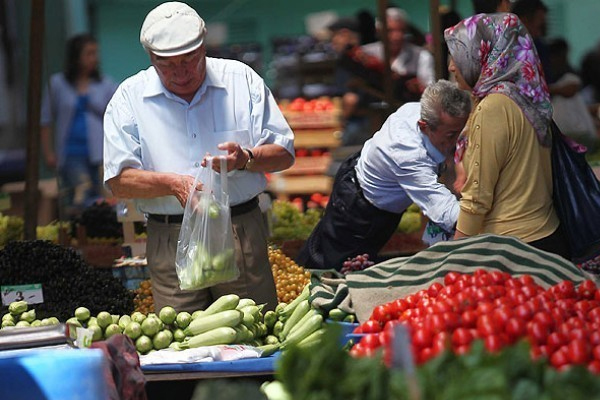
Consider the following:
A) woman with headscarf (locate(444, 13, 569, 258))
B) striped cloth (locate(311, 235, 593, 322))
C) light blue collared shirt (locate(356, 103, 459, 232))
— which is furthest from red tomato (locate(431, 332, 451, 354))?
light blue collared shirt (locate(356, 103, 459, 232))

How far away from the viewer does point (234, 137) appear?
482 cm

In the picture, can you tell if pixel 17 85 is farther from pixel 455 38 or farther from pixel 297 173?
pixel 455 38

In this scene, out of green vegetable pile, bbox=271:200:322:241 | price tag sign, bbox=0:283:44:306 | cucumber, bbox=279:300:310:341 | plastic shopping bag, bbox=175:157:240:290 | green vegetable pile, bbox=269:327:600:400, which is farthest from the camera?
green vegetable pile, bbox=271:200:322:241

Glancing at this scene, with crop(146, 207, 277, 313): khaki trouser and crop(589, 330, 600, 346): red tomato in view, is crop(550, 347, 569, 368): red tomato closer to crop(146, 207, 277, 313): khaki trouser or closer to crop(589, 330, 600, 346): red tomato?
crop(589, 330, 600, 346): red tomato

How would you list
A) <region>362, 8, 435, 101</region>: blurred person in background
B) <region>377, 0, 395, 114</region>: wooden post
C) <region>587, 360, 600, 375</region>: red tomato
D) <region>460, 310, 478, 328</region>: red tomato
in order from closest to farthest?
<region>587, 360, 600, 375</region>: red tomato → <region>460, 310, 478, 328</region>: red tomato → <region>377, 0, 395, 114</region>: wooden post → <region>362, 8, 435, 101</region>: blurred person in background

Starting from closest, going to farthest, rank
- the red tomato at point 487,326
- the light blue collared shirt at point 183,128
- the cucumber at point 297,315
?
1. the red tomato at point 487,326
2. the cucumber at point 297,315
3. the light blue collared shirt at point 183,128

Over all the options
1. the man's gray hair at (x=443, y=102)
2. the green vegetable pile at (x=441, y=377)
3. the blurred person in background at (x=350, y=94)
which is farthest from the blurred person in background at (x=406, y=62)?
the green vegetable pile at (x=441, y=377)

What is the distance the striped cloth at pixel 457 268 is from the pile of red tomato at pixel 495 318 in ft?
0.51

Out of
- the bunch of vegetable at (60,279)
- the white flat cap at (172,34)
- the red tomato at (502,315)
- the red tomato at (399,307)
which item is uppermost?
the white flat cap at (172,34)

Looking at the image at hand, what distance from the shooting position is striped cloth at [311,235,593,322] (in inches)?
157

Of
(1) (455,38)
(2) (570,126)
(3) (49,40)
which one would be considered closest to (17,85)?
(3) (49,40)

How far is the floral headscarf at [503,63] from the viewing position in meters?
4.53

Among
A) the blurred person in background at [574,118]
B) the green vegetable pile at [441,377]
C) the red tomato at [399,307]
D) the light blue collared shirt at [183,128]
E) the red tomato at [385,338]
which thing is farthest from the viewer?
the blurred person in background at [574,118]

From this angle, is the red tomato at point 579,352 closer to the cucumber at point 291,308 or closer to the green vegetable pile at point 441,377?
the green vegetable pile at point 441,377
